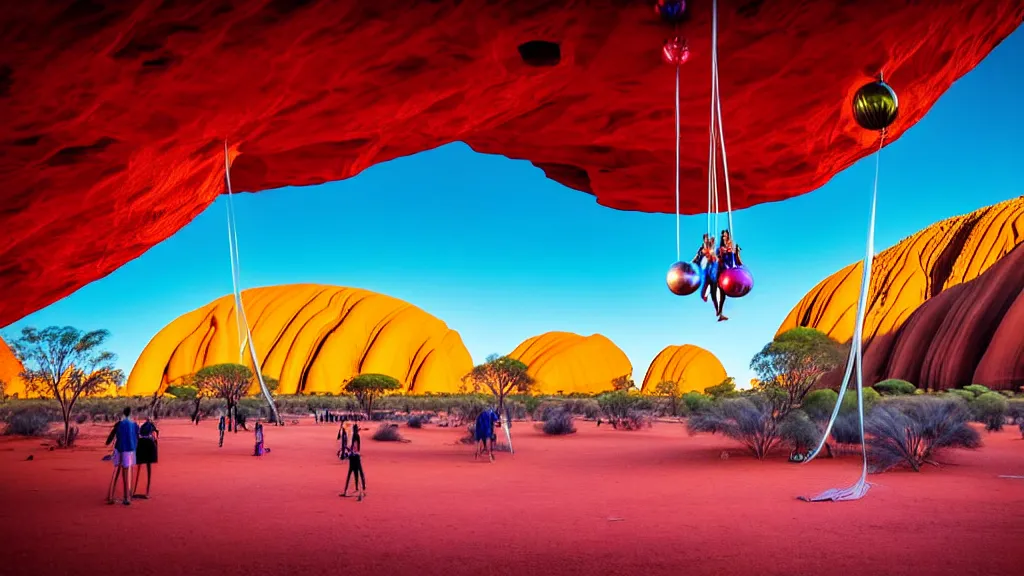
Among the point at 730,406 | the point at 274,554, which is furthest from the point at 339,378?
the point at 274,554

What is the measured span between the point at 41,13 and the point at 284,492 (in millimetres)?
9910

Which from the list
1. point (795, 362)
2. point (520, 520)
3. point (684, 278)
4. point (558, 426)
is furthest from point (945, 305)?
point (684, 278)

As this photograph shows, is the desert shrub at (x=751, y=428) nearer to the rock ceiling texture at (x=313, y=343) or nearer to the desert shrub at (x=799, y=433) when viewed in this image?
the desert shrub at (x=799, y=433)

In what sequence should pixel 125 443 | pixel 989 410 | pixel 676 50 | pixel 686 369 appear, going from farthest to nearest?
pixel 686 369, pixel 989 410, pixel 125 443, pixel 676 50

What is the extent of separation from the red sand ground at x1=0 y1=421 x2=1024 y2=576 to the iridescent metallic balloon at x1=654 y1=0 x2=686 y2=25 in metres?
4.82

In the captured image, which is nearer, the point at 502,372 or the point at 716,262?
the point at 716,262

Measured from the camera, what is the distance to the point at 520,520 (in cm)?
888

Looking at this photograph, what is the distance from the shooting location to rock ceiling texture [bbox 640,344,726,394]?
363ft

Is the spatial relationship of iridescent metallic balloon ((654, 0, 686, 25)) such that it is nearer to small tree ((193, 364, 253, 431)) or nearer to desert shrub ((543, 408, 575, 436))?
desert shrub ((543, 408, 575, 436))

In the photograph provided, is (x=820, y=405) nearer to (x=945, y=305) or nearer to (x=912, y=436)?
(x=912, y=436)

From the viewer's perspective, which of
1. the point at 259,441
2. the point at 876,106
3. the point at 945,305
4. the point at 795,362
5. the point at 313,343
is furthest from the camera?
the point at 313,343

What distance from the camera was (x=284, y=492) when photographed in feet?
38.7

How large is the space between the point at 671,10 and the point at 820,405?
2063 centimetres

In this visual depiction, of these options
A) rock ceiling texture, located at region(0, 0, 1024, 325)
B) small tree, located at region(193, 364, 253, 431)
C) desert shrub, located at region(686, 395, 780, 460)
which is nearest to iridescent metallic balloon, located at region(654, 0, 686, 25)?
rock ceiling texture, located at region(0, 0, 1024, 325)
